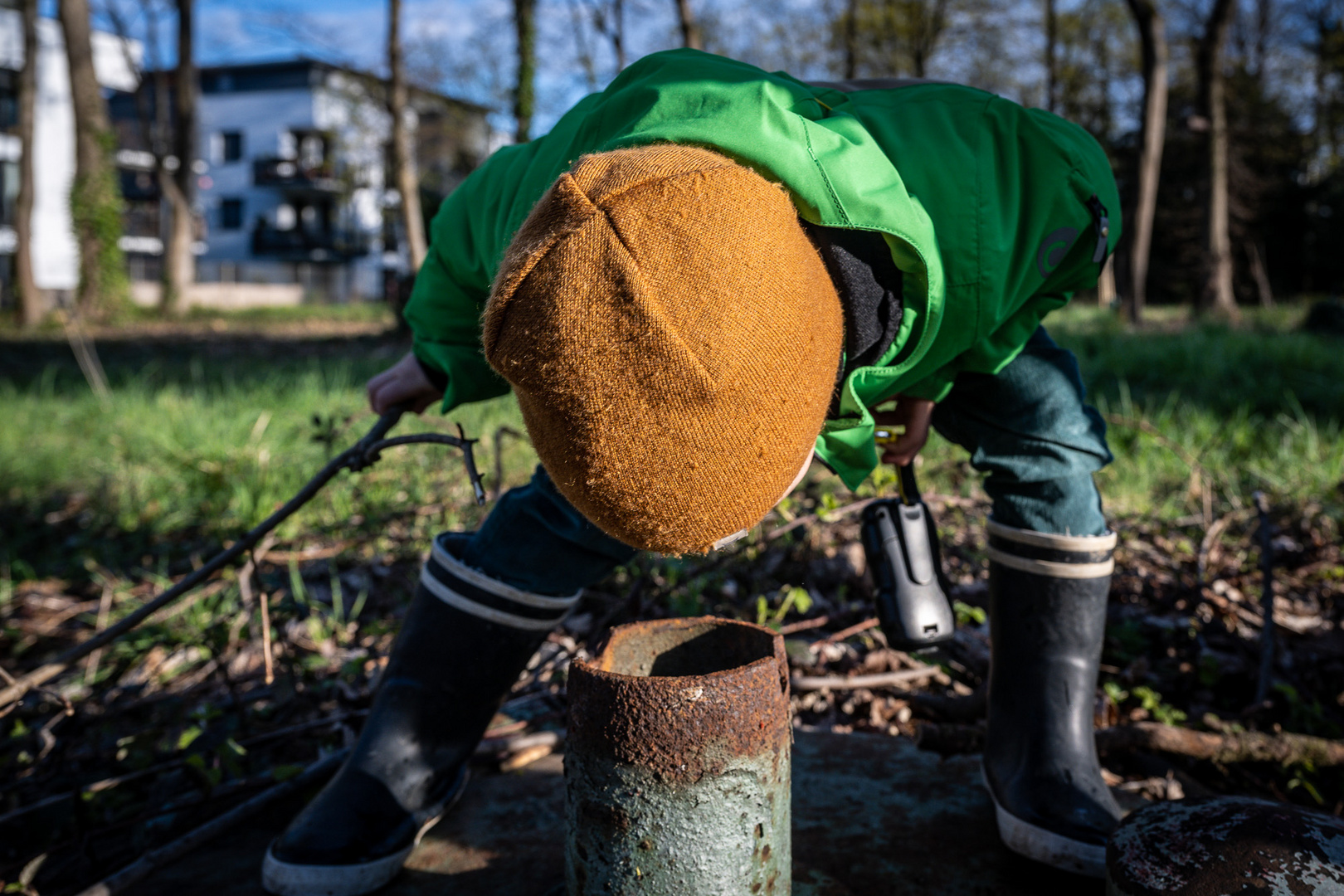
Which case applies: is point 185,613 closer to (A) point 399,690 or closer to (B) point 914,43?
(A) point 399,690

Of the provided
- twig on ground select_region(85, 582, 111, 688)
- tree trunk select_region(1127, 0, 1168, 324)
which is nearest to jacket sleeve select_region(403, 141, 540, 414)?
twig on ground select_region(85, 582, 111, 688)

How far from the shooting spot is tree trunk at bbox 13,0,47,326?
12.9 metres

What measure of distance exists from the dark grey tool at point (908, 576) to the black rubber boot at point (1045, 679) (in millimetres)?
107

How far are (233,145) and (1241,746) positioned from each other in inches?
1844

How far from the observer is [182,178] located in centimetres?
1939

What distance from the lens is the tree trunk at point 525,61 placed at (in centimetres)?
1101

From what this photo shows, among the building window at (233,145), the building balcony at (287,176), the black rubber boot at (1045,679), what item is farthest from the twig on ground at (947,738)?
the building window at (233,145)

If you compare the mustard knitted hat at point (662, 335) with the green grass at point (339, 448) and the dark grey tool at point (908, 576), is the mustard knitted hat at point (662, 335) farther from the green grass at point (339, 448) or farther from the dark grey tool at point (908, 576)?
the green grass at point (339, 448)

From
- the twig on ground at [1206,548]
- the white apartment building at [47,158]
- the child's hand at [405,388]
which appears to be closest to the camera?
the child's hand at [405,388]

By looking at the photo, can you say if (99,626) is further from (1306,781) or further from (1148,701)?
(1306,781)

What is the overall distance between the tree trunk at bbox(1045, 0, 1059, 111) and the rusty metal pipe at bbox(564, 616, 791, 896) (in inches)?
678

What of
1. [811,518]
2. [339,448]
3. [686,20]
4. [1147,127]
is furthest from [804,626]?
[1147,127]

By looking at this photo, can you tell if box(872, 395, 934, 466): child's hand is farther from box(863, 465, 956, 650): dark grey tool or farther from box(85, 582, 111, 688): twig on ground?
box(85, 582, 111, 688): twig on ground

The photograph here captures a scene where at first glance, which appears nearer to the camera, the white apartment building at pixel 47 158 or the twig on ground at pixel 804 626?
the twig on ground at pixel 804 626
